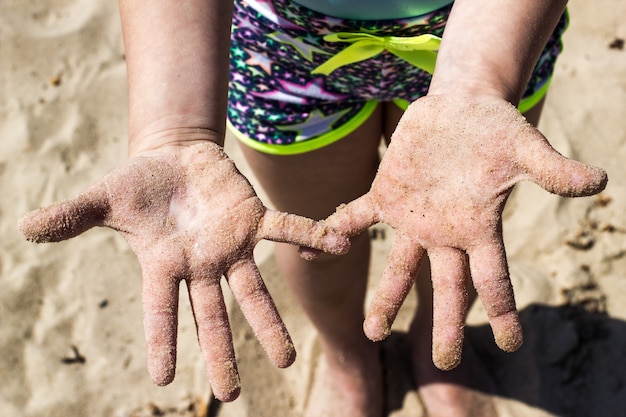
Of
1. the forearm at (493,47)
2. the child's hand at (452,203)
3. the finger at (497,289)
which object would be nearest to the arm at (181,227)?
the child's hand at (452,203)

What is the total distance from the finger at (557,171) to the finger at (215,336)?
1.70 ft

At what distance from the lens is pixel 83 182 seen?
7.82ft

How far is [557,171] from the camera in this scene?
920 mm

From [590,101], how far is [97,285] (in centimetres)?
191

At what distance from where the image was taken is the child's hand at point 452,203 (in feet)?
3.17

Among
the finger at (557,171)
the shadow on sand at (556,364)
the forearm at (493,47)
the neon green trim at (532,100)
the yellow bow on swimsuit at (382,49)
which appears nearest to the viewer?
the finger at (557,171)

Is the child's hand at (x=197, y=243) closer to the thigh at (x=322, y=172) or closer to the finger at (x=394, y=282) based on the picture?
the finger at (x=394, y=282)

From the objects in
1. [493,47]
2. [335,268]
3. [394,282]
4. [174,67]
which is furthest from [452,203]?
[335,268]

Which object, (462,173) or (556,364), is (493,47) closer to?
(462,173)

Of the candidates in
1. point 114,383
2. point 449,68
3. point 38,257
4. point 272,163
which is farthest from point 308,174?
point 38,257

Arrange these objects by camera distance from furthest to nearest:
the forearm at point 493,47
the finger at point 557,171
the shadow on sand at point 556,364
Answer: the shadow on sand at point 556,364 → the forearm at point 493,47 → the finger at point 557,171

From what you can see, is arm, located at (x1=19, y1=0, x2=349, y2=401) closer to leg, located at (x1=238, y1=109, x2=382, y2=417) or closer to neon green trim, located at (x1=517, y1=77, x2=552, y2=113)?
leg, located at (x1=238, y1=109, x2=382, y2=417)

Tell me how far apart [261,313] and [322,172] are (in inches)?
20.9

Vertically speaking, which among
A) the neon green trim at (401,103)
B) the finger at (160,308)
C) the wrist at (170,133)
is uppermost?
the wrist at (170,133)
